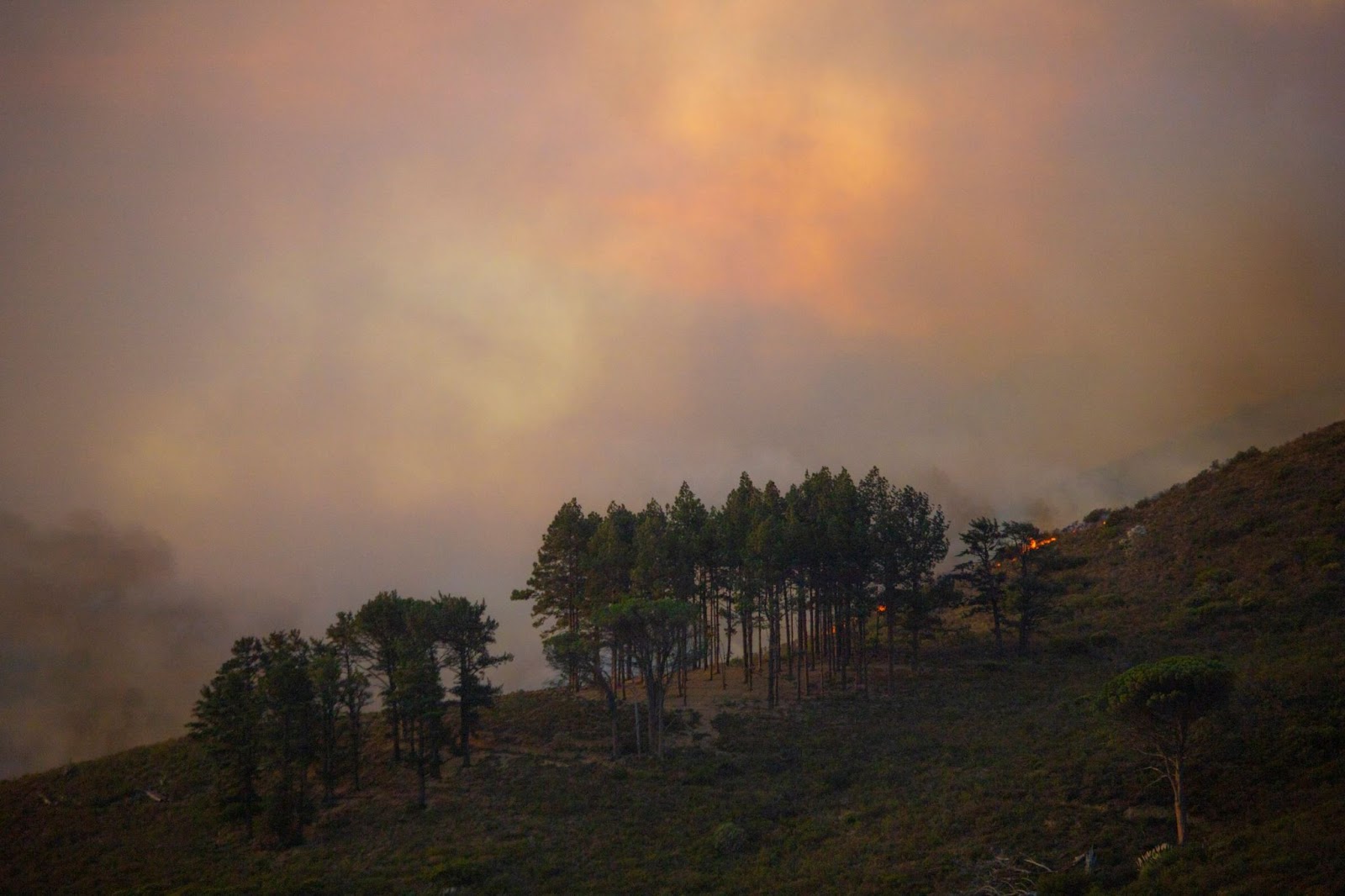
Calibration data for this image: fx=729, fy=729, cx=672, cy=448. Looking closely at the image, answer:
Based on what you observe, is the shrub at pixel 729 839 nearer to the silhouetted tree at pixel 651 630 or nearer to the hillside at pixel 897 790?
the hillside at pixel 897 790

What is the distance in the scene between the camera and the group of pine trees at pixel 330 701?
54031 mm

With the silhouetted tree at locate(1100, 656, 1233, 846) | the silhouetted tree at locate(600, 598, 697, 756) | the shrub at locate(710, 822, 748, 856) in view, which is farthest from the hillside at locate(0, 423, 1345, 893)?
the silhouetted tree at locate(600, 598, 697, 756)

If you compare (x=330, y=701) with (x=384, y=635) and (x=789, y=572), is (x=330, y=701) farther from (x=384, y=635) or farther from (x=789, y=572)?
(x=789, y=572)

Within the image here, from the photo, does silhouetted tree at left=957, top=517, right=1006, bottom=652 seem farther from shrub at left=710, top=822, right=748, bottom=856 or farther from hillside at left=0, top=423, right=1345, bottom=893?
shrub at left=710, top=822, right=748, bottom=856

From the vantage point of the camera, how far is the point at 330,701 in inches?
2253

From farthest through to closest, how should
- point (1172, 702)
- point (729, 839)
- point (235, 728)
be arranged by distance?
point (235, 728) → point (729, 839) → point (1172, 702)

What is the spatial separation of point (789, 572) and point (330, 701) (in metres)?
41.8

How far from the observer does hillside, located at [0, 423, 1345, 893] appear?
34.1 metres

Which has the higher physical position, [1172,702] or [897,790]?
[1172,702]

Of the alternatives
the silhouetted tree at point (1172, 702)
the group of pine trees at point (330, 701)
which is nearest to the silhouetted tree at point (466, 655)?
the group of pine trees at point (330, 701)

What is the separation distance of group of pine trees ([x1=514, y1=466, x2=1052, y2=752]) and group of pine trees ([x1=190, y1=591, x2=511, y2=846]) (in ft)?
35.2

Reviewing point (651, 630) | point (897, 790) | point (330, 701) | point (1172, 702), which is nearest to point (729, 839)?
point (897, 790)

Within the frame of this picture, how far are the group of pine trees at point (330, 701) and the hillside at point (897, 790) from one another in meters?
2.67

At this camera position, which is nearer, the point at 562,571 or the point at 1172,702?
the point at 1172,702
